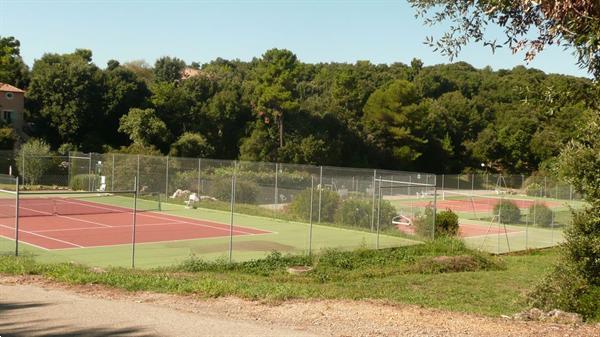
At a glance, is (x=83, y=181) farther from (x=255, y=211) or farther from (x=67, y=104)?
(x=67, y=104)

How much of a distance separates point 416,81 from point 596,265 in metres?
89.1

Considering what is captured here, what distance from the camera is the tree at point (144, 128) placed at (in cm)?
5906

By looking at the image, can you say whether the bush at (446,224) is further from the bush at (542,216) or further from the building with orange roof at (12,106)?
the building with orange roof at (12,106)

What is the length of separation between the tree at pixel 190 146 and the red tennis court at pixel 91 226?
73.5 ft

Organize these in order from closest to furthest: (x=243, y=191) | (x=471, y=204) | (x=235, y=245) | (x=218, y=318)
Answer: (x=218, y=318), (x=235, y=245), (x=243, y=191), (x=471, y=204)

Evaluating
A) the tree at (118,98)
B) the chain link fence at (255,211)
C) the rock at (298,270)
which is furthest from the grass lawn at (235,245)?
the tree at (118,98)

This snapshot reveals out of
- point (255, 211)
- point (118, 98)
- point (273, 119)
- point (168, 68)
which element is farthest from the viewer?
point (168, 68)

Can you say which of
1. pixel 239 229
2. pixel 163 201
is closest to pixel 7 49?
pixel 163 201

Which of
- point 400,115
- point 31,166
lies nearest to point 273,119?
point 400,115

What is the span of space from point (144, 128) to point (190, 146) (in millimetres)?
4359

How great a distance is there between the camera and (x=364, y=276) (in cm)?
1903

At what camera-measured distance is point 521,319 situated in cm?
1045

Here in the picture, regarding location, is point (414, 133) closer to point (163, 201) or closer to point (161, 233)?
point (163, 201)

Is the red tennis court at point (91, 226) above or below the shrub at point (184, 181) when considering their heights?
below
